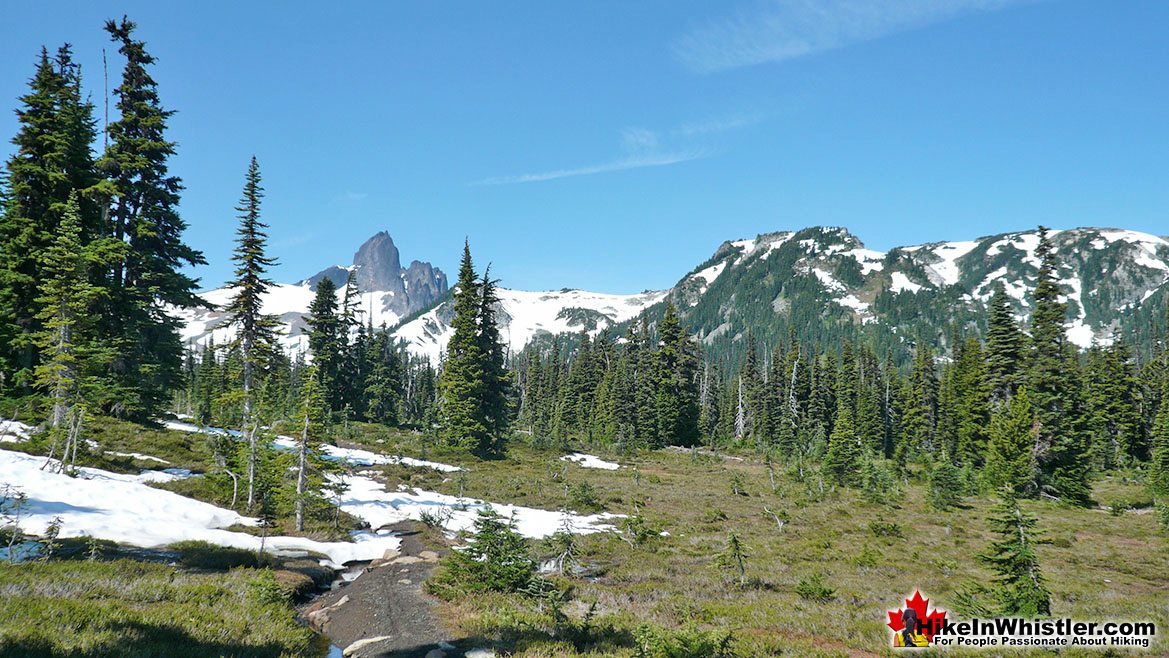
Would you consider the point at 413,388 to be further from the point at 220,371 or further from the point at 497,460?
the point at 497,460

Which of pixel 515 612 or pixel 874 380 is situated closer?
pixel 515 612

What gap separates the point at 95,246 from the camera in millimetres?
24984

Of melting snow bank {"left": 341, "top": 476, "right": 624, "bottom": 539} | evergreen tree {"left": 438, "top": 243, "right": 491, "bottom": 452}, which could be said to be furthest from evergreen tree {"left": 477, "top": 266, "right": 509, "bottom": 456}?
melting snow bank {"left": 341, "top": 476, "right": 624, "bottom": 539}

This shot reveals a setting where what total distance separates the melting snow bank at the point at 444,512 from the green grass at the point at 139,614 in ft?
35.7

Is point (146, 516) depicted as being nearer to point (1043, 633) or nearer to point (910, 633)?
point (910, 633)

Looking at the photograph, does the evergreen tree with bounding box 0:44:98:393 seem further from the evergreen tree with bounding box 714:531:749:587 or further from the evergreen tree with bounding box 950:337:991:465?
the evergreen tree with bounding box 950:337:991:465

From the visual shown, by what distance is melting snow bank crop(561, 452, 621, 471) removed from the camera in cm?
5003

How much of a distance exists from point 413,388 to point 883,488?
83.6 metres

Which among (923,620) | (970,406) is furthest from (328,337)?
(970,406)

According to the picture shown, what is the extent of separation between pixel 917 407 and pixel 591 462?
4404cm

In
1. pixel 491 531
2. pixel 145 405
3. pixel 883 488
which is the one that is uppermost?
pixel 145 405

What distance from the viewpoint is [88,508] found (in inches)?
657

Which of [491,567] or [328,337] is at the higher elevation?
[328,337]

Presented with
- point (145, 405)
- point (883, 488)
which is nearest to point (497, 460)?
point (145, 405)
